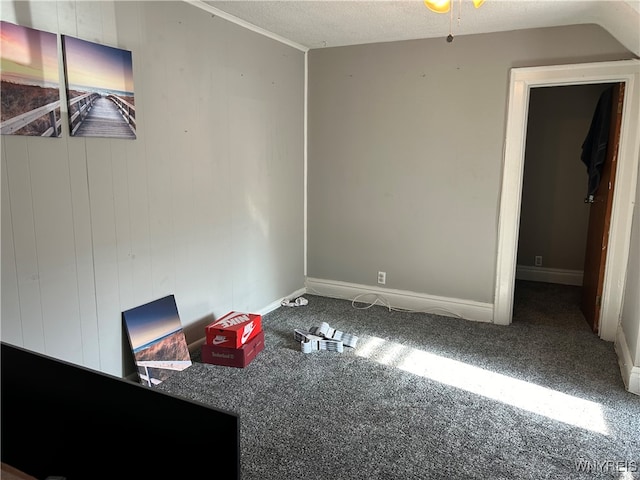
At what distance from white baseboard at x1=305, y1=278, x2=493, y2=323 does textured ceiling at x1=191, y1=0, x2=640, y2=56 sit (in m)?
2.25

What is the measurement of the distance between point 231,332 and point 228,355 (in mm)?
161

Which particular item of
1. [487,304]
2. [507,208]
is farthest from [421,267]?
[507,208]

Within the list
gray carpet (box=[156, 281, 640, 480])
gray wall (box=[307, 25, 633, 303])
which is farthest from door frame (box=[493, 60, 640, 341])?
gray carpet (box=[156, 281, 640, 480])

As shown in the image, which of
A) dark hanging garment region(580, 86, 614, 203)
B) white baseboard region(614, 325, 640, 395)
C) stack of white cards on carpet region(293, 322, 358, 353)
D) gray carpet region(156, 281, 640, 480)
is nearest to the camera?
gray carpet region(156, 281, 640, 480)

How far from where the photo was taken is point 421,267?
416 centimetres

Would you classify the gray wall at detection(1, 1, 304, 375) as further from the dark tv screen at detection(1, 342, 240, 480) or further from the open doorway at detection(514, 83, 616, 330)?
the open doorway at detection(514, 83, 616, 330)

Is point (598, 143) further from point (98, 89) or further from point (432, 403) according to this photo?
point (98, 89)

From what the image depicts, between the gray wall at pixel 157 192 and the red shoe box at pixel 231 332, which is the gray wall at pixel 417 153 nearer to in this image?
the gray wall at pixel 157 192

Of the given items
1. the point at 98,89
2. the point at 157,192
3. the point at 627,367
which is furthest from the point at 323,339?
the point at 98,89

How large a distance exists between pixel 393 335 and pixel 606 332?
1.63 m

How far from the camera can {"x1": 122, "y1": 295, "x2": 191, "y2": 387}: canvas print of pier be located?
2.70 meters

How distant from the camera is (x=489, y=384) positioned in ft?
9.24

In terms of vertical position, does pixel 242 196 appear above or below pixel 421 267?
above

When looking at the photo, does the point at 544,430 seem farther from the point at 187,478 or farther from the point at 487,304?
the point at 187,478
